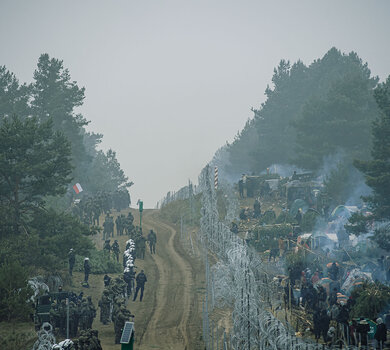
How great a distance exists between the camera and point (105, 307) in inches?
1030

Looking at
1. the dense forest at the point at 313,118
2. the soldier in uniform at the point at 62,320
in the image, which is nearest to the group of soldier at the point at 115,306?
the soldier in uniform at the point at 62,320

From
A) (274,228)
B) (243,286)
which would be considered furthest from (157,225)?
(243,286)

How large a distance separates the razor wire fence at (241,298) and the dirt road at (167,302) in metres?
0.99

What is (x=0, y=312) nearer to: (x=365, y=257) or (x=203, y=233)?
(x=203, y=233)

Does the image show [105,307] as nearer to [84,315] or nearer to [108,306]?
[108,306]

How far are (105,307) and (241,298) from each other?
8504 millimetres

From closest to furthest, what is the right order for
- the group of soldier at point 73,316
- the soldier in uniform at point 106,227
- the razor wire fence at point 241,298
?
the razor wire fence at point 241,298 < the group of soldier at point 73,316 < the soldier in uniform at point 106,227

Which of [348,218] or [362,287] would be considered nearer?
[362,287]

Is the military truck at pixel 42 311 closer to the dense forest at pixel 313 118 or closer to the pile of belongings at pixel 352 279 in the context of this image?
the pile of belongings at pixel 352 279

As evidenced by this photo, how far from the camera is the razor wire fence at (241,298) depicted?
1809cm

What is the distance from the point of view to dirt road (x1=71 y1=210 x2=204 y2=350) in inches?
950

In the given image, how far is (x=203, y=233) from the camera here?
4281cm

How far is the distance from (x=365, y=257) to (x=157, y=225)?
22214mm

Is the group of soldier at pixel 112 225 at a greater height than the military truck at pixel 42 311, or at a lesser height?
greater
